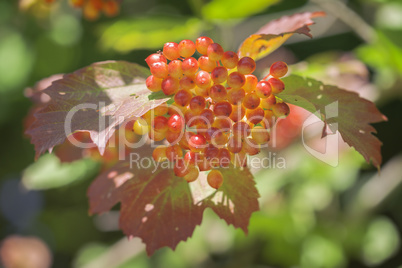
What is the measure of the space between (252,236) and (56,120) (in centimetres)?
147

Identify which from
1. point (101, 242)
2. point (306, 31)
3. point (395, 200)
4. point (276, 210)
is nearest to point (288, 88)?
point (306, 31)

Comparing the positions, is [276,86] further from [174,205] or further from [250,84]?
[174,205]

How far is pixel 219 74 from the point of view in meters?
0.83

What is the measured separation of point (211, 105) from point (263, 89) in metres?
0.12

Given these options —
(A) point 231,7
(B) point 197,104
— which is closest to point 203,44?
(B) point 197,104

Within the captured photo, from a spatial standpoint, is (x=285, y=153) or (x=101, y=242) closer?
(x=285, y=153)

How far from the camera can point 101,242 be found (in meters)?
2.79

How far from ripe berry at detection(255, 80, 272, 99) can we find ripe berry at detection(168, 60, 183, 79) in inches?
6.4

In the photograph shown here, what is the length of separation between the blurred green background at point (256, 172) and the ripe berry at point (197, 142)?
39cm

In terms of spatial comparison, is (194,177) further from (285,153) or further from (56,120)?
(285,153)

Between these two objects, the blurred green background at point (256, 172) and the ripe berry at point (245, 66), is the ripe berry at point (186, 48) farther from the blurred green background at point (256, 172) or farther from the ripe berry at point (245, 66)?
the blurred green background at point (256, 172)

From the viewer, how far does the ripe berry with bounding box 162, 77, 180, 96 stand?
83 centimetres

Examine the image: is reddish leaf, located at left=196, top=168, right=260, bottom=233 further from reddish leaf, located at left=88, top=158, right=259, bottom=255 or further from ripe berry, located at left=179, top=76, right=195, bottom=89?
ripe berry, located at left=179, top=76, right=195, bottom=89

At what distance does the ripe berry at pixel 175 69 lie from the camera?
845 millimetres
